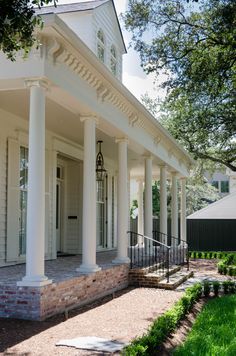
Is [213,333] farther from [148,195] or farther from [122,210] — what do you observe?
[148,195]

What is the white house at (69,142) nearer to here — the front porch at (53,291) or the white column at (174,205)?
the front porch at (53,291)

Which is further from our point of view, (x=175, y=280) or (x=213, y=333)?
(x=175, y=280)

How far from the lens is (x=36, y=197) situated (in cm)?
739

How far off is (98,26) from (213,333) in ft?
31.3

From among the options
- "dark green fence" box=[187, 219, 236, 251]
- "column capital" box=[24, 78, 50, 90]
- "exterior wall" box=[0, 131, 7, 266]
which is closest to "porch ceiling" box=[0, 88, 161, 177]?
"column capital" box=[24, 78, 50, 90]

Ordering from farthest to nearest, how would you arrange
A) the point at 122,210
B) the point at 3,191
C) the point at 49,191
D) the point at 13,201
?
the point at 49,191, the point at 122,210, the point at 13,201, the point at 3,191

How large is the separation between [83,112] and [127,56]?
7.37 meters

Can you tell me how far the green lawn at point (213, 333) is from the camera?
5.58 meters

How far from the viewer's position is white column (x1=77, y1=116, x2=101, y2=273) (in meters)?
9.30

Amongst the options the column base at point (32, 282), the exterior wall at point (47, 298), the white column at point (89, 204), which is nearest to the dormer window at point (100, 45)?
the white column at point (89, 204)

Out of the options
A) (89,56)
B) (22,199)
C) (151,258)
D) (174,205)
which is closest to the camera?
(89,56)

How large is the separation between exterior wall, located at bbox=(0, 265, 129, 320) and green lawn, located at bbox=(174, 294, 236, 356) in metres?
2.14

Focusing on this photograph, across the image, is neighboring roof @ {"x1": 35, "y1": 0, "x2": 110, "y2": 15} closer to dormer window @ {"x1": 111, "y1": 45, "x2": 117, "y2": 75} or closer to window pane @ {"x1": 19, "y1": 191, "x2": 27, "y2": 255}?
dormer window @ {"x1": 111, "y1": 45, "x2": 117, "y2": 75}

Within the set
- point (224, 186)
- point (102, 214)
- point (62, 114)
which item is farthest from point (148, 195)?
point (224, 186)
